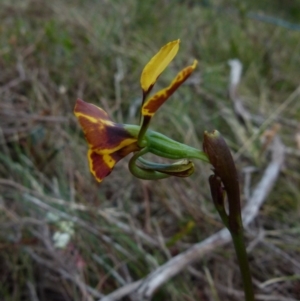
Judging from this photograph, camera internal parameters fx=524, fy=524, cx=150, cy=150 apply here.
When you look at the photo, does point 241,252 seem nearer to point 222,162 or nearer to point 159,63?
point 222,162

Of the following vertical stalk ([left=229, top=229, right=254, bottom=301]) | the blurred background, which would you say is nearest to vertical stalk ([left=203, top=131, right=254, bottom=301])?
vertical stalk ([left=229, top=229, right=254, bottom=301])

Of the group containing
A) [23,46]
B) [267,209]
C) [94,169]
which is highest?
[94,169]

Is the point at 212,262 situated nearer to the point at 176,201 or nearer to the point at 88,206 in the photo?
the point at 176,201

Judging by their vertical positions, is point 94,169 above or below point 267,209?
above

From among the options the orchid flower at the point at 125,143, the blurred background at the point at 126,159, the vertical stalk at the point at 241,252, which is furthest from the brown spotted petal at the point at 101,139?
the blurred background at the point at 126,159

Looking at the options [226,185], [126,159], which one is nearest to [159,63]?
[226,185]

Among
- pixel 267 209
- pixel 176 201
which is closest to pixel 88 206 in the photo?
pixel 176 201

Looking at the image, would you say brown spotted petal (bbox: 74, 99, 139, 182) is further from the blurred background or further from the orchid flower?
the blurred background
